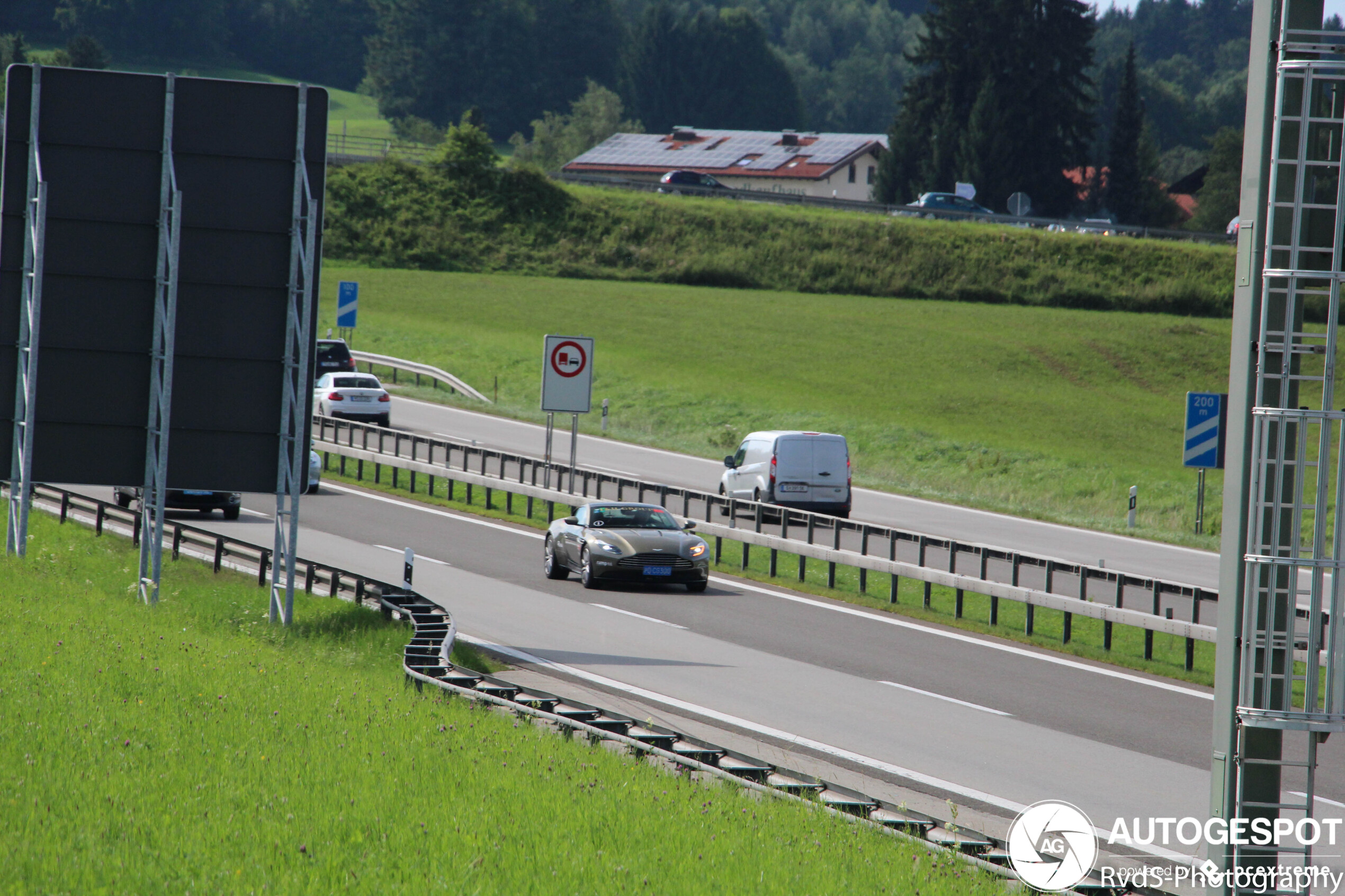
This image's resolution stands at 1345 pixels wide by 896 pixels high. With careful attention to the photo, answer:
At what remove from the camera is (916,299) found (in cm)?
7438

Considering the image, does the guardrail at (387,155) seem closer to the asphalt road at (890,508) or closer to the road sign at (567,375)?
the asphalt road at (890,508)

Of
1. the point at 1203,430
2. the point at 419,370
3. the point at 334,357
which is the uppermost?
the point at 334,357

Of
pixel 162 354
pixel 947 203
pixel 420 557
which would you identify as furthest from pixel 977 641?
pixel 947 203

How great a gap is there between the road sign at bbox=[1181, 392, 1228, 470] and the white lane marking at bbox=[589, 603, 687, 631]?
35.6 feet

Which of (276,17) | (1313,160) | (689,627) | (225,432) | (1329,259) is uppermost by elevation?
(276,17)

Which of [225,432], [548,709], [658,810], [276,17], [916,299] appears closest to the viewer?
[658,810]

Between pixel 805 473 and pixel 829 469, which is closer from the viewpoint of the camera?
Answer: pixel 805 473

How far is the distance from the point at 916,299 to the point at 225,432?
60187 mm

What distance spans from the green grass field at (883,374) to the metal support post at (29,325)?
62.7ft

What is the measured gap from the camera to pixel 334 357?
147ft

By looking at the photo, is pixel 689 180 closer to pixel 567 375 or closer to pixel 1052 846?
pixel 567 375

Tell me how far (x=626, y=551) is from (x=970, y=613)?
5.11 m

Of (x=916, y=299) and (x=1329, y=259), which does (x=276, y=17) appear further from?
(x=1329, y=259)

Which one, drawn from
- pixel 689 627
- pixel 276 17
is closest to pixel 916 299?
pixel 689 627
